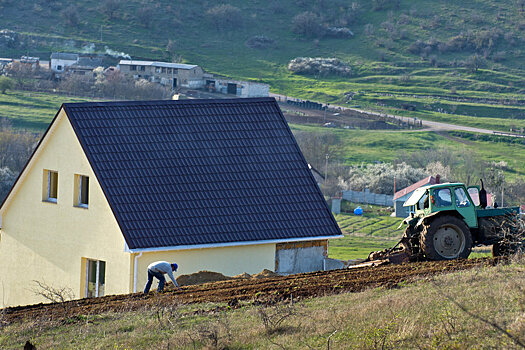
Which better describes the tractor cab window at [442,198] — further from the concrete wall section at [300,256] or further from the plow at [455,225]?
the concrete wall section at [300,256]

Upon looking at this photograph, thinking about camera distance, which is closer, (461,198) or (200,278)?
(461,198)

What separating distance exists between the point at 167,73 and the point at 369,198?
56.6m

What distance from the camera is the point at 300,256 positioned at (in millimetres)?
26984

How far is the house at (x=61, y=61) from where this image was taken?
135 m

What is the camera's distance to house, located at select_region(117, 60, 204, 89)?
437ft

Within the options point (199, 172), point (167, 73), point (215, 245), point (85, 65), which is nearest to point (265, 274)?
point (215, 245)

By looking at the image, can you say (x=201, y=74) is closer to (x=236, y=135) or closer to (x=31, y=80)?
(x=31, y=80)

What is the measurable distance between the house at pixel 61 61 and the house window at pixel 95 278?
109871mm

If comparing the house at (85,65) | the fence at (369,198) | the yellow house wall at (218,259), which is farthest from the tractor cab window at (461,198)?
the house at (85,65)

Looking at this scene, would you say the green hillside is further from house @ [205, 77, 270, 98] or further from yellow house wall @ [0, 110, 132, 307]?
yellow house wall @ [0, 110, 132, 307]

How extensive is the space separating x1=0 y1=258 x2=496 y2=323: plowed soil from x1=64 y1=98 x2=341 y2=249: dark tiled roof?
5358 mm

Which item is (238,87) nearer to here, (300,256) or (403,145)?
(403,145)

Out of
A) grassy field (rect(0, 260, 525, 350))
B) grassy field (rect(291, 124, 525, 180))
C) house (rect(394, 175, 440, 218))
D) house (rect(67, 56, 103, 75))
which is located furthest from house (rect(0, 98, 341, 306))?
house (rect(67, 56, 103, 75))

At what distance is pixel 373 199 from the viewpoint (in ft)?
286
